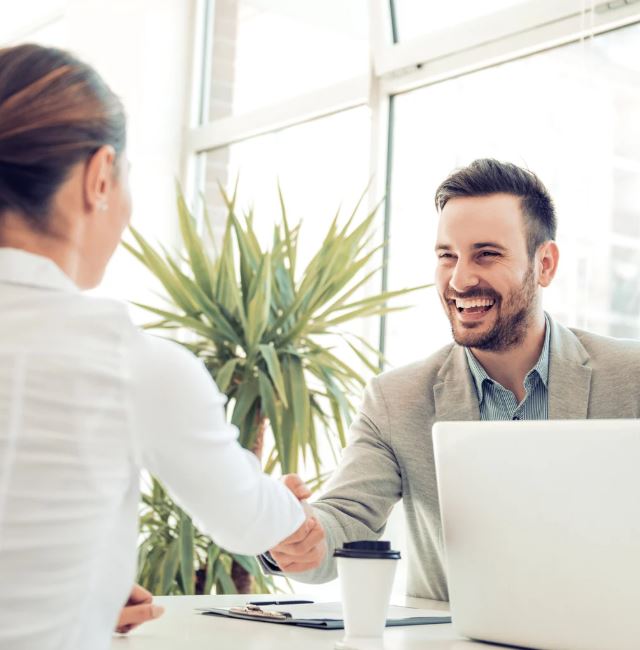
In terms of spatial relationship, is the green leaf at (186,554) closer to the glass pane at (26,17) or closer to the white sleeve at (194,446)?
the white sleeve at (194,446)

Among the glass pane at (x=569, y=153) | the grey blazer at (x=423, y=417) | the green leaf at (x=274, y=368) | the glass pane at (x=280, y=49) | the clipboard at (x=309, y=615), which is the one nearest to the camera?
the clipboard at (x=309, y=615)

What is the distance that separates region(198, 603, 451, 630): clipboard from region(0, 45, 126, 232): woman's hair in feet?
2.68

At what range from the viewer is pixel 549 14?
3.63 metres

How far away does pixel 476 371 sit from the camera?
2.42 meters

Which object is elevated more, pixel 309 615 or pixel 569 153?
pixel 569 153

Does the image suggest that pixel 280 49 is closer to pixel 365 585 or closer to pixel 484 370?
pixel 484 370

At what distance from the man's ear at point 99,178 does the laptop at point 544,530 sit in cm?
61

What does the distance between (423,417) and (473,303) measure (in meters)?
0.32

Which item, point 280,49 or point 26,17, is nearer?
point 280,49

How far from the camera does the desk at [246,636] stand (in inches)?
56.2

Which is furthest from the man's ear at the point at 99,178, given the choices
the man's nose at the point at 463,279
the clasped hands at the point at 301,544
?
the man's nose at the point at 463,279

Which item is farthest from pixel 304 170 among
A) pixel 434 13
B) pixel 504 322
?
pixel 504 322

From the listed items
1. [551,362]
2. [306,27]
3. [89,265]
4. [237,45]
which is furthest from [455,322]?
[237,45]

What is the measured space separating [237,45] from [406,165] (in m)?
1.53
